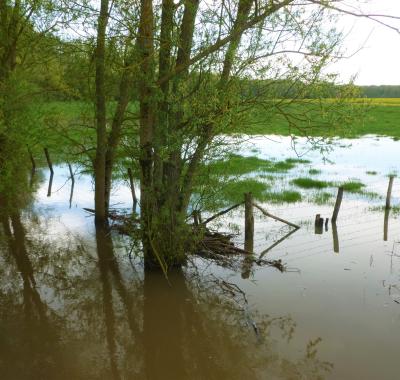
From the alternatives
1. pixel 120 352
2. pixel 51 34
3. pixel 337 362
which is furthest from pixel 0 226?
pixel 337 362

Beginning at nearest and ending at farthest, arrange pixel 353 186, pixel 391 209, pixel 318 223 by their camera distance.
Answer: pixel 318 223, pixel 391 209, pixel 353 186

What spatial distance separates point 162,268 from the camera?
398 inches

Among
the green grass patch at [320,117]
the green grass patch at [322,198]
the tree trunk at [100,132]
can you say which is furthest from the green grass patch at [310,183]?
the green grass patch at [320,117]

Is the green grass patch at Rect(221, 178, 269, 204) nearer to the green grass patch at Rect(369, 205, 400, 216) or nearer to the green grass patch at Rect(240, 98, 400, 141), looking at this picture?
the green grass patch at Rect(369, 205, 400, 216)

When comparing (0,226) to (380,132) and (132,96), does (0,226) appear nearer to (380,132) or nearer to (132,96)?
(132,96)

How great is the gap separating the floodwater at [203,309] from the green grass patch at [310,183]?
22.1 ft

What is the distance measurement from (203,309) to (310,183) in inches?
579

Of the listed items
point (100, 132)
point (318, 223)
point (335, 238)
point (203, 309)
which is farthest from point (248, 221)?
point (100, 132)

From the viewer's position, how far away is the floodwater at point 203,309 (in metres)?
7.03

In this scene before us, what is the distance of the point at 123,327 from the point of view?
27.0ft

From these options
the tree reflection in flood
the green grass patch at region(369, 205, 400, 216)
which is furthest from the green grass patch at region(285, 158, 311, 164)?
the tree reflection in flood

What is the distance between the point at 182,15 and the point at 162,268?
18.8ft

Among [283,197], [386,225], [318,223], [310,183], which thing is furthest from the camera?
[310,183]

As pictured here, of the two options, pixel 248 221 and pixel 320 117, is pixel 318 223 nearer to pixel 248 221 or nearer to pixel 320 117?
pixel 248 221
